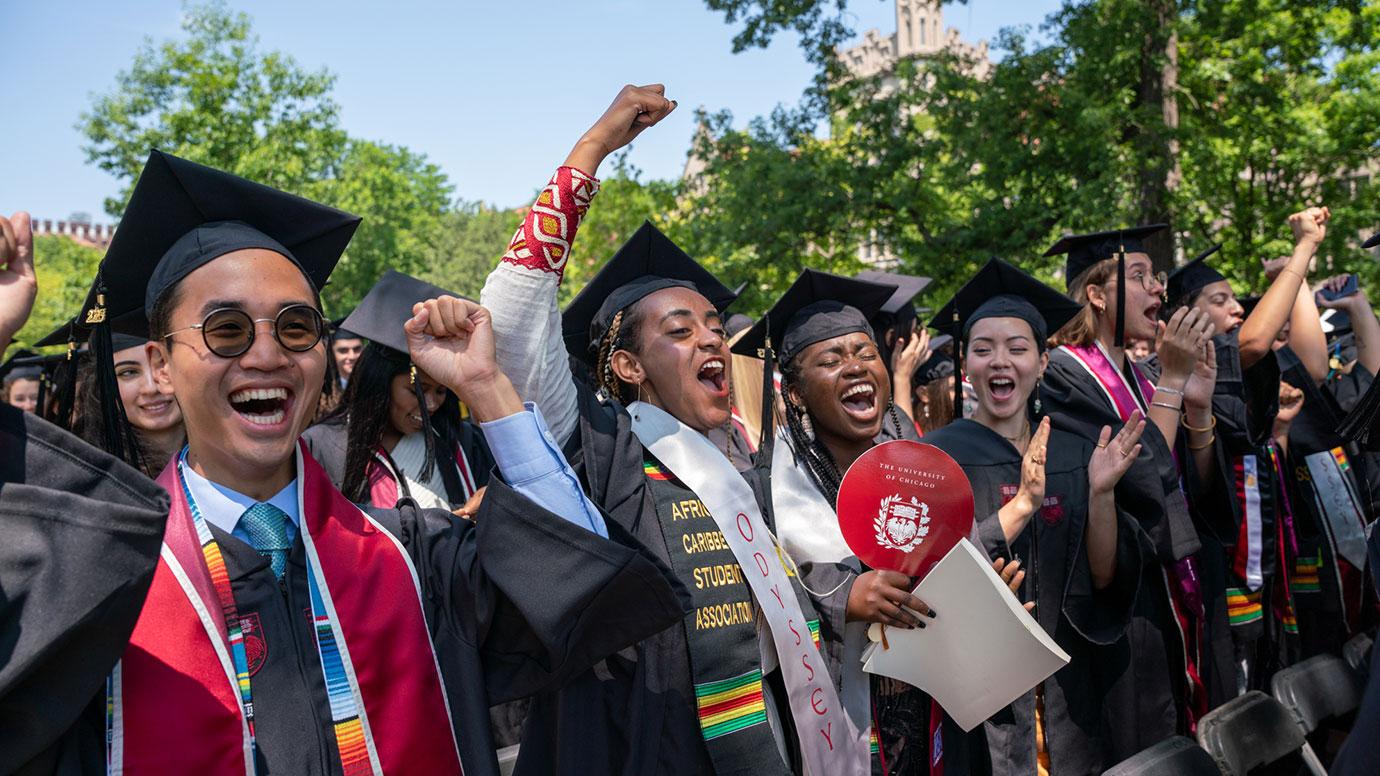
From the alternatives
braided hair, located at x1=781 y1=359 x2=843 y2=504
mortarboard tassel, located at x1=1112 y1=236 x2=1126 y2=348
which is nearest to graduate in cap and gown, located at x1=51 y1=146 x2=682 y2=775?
braided hair, located at x1=781 y1=359 x2=843 y2=504

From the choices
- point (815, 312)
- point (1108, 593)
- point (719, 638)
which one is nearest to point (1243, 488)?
point (1108, 593)

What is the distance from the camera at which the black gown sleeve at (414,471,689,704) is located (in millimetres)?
1934

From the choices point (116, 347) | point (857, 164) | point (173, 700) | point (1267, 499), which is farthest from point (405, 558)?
point (857, 164)

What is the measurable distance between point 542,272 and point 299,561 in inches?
30.6

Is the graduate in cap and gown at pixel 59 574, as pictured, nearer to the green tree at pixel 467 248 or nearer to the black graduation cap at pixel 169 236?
the black graduation cap at pixel 169 236

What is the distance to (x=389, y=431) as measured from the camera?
15.9ft

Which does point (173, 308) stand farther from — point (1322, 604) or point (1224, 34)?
point (1224, 34)

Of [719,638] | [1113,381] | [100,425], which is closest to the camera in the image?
[100,425]

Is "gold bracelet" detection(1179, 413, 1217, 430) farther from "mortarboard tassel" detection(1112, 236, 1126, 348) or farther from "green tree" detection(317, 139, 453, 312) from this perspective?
"green tree" detection(317, 139, 453, 312)

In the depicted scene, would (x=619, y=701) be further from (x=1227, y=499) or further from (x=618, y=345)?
(x=1227, y=499)

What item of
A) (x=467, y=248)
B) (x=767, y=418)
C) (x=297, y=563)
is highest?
(x=467, y=248)

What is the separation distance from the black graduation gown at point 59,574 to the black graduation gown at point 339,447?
9.65 ft

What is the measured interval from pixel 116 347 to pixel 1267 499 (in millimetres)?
5414

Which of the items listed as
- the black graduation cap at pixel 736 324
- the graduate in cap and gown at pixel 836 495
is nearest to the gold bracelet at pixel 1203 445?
the graduate in cap and gown at pixel 836 495
